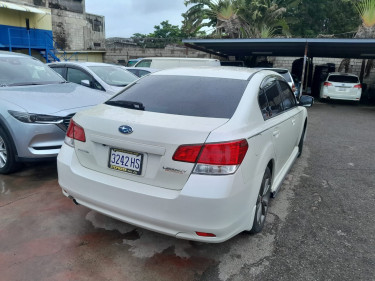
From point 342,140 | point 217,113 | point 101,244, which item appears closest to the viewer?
point 217,113

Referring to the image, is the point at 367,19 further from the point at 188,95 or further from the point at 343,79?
→ the point at 188,95

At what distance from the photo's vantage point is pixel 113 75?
7.22 metres

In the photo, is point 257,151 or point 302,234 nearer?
point 257,151

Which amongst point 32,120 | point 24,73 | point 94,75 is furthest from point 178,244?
point 94,75

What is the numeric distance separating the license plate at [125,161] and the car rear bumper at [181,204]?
95mm

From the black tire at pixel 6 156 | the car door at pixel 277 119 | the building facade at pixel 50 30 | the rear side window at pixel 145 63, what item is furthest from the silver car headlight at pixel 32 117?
the building facade at pixel 50 30

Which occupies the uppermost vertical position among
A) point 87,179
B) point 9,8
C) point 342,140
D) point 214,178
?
point 9,8

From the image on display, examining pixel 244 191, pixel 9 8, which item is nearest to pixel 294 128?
pixel 244 191

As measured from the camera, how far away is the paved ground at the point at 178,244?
8.04 ft

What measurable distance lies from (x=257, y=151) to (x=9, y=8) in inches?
771

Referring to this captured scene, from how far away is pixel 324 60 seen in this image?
2122 cm

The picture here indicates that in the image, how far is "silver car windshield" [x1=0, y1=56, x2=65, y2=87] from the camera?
4797 millimetres

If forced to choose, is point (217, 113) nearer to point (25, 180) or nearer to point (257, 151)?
point (257, 151)

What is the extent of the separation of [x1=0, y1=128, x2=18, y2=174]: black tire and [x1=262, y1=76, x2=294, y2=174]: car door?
10.6 feet
